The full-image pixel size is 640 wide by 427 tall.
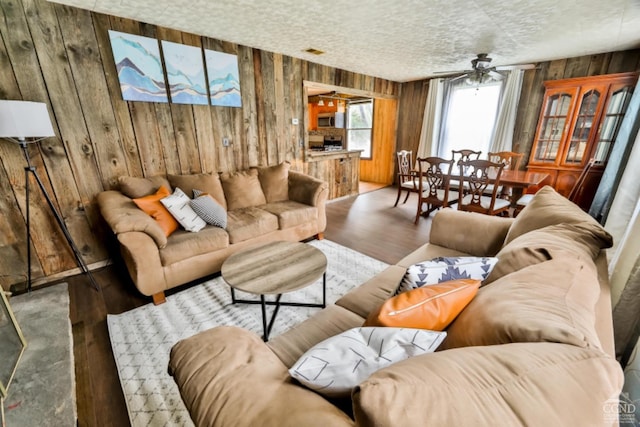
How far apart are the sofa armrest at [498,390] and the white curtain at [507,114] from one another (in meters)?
5.05

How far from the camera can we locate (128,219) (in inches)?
76.5

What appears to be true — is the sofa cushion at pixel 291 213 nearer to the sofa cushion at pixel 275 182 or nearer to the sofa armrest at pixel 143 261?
the sofa cushion at pixel 275 182

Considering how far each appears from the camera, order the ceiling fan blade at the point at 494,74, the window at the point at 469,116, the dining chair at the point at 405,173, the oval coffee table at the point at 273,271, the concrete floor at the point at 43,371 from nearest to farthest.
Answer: the concrete floor at the point at 43,371, the oval coffee table at the point at 273,271, the ceiling fan blade at the point at 494,74, the dining chair at the point at 405,173, the window at the point at 469,116

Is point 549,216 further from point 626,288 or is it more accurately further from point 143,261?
point 143,261

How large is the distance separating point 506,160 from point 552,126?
0.96 metres

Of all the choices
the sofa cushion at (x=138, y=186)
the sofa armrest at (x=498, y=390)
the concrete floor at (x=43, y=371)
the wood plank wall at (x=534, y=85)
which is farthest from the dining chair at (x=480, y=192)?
the concrete floor at (x=43, y=371)

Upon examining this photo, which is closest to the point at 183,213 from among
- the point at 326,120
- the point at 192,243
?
the point at 192,243

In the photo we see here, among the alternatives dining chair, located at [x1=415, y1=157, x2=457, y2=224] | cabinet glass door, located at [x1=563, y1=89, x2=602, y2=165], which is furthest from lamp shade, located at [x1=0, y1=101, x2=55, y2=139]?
cabinet glass door, located at [x1=563, y1=89, x2=602, y2=165]

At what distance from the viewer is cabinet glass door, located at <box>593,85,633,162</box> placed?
11.1 ft

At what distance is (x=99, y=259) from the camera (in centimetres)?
263

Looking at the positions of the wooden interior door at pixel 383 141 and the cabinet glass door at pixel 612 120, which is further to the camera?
the wooden interior door at pixel 383 141

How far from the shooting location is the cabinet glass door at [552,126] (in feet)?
12.6

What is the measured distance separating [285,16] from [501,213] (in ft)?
11.0

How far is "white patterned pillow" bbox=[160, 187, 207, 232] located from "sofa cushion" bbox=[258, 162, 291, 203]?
103 cm
